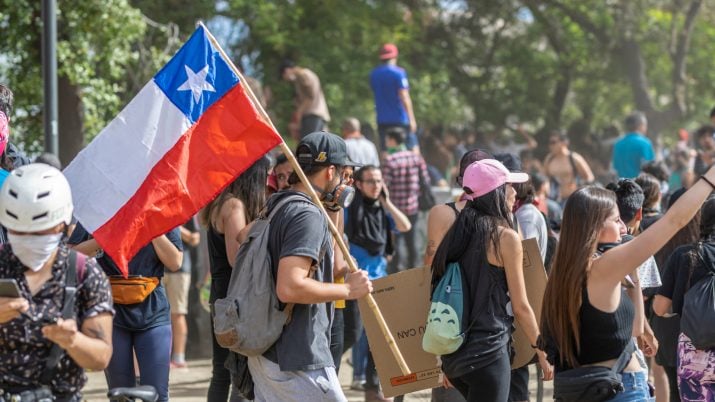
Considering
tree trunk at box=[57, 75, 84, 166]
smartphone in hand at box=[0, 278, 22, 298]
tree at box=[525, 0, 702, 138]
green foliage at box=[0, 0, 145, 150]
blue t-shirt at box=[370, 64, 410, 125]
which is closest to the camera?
smartphone in hand at box=[0, 278, 22, 298]

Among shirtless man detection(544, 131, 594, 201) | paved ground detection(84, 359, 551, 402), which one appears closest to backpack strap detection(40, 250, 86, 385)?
paved ground detection(84, 359, 551, 402)

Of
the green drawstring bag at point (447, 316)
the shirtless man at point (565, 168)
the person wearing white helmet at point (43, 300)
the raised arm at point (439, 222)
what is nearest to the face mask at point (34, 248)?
the person wearing white helmet at point (43, 300)

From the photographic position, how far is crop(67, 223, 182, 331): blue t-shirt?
6668 mm

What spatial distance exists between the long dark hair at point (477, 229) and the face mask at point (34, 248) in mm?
2476

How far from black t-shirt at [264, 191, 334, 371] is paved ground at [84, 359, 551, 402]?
4317mm

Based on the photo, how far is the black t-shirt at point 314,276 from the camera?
5250mm

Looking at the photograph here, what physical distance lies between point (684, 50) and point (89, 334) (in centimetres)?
2195

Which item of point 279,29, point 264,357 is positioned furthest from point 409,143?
point 264,357

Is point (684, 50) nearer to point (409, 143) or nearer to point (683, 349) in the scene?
point (409, 143)

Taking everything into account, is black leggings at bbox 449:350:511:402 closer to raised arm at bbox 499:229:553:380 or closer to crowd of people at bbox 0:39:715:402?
crowd of people at bbox 0:39:715:402

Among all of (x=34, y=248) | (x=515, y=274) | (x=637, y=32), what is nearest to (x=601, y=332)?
(x=515, y=274)

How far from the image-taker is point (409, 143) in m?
14.0

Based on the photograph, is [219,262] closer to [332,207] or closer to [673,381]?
Answer: [332,207]

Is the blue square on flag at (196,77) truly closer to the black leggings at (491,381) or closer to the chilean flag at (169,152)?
the chilean flag at (169,152)
